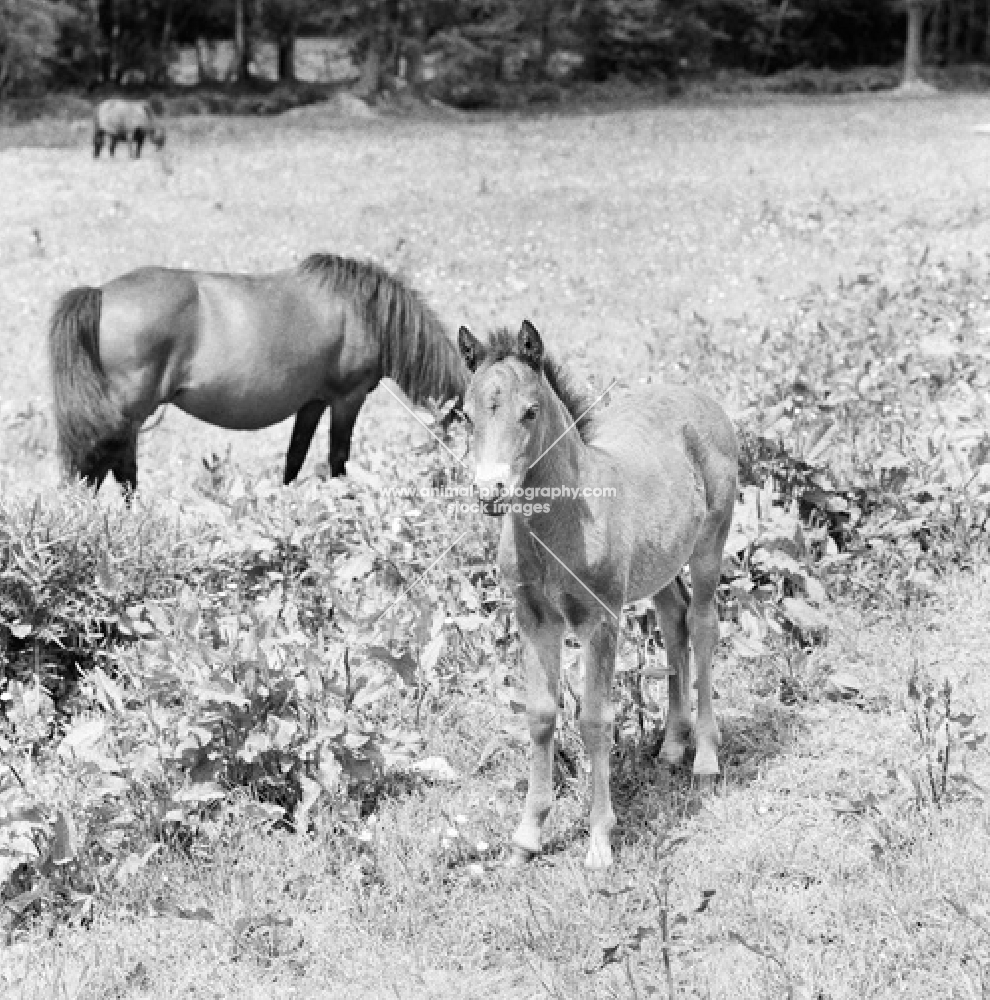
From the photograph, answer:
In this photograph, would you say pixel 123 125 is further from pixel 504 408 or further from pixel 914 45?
pixel 914 45

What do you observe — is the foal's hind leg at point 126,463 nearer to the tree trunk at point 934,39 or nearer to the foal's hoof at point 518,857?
the foal's hoof at point 518,857

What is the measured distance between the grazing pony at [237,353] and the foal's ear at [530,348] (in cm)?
470

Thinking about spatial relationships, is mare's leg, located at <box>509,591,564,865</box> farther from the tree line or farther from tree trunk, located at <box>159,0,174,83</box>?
tree trunk, located at <box>159,0,174,83</box>

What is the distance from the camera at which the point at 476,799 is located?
16.4ft

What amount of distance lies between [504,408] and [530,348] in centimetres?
27

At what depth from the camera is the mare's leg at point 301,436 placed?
9156 mm

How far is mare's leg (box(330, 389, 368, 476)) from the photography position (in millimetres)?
9172

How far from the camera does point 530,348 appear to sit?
414 centimetres

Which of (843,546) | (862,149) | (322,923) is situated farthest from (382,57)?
(322,923)

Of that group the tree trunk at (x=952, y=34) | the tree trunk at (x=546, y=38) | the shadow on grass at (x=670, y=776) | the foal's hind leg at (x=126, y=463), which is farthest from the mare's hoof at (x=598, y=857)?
the tree trunk at (x=952, y=34)

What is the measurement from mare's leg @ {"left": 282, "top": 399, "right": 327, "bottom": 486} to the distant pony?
63.1 ft

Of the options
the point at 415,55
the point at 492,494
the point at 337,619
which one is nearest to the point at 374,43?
the point at 415,55

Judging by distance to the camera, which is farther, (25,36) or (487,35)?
(487,35)

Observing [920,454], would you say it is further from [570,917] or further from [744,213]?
[744,213]
